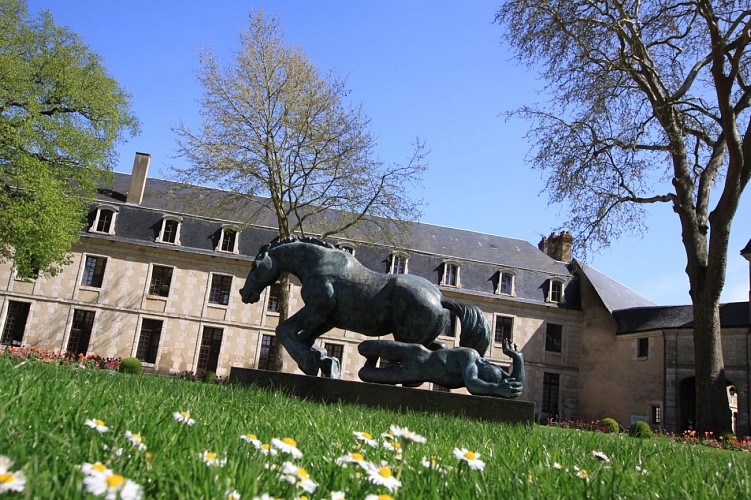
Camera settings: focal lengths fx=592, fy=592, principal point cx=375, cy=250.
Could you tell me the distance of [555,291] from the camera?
3575cm

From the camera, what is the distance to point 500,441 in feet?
13.7

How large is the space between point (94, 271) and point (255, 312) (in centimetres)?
854

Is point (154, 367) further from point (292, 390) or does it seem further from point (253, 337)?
point (292, 390)

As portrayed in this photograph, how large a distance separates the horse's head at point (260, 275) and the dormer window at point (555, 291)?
1143 inches

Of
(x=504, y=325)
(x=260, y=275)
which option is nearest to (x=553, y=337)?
(x=504, y=325)

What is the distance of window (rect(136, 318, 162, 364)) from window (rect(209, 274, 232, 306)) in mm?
3011

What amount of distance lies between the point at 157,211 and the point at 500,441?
102ft

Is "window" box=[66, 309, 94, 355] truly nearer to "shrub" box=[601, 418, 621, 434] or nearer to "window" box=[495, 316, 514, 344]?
"window" box=[495, 316, 514, 344]

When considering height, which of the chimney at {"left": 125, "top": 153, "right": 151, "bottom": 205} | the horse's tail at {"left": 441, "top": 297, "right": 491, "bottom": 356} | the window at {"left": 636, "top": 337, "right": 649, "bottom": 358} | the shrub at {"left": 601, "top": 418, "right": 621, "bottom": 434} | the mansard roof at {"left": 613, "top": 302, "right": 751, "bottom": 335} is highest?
the chimney at {"left": 125, "top": 153, "right": 151, "bottom": 205}

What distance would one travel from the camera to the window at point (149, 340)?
30344 mm

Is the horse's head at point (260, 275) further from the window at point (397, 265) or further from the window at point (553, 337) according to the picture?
the window at point (553, 337)

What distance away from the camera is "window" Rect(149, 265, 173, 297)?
102 feet

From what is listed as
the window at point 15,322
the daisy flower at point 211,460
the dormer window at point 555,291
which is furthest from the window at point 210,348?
the daisy flower at point 211,460

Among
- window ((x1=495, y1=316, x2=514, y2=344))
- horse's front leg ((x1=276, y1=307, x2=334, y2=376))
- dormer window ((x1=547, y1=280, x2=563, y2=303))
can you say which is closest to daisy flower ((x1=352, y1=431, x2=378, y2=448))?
horse's front leg ((x1=276, y1=307, x2=334, y2=376))
